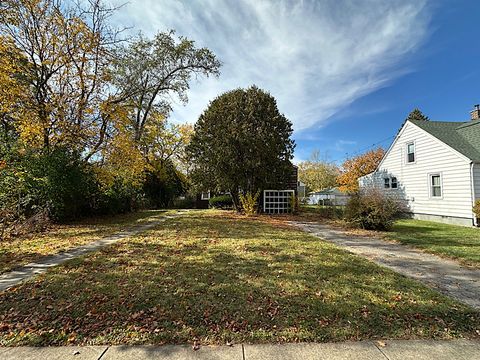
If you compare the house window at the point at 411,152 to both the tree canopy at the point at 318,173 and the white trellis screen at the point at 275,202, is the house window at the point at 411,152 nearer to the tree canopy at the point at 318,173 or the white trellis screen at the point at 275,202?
the white trellis screen at the point at 275,202

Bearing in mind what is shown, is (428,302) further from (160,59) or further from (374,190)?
(160,59)

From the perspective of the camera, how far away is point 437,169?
513 inches

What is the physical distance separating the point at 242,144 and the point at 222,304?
12428mm

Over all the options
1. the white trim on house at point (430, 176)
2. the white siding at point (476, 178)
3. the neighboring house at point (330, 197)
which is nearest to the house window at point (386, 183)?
the white trim on house at point (430, 176)

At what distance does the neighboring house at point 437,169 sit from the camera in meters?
11.4

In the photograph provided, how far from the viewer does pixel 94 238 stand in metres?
7.88

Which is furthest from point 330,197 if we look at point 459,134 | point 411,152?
point 459,134

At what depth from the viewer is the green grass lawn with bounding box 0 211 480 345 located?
2689 mm

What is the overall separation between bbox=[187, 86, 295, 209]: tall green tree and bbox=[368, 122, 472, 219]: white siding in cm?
708

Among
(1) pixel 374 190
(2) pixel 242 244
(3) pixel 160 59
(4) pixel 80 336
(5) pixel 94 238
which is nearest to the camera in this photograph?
(4) pixel 80 336

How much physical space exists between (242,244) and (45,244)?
18.3ft

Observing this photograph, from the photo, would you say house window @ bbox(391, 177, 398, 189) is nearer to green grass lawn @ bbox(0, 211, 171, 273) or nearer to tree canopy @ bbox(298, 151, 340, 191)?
green grass lawn @ bbox(0, 211, 171, 273)

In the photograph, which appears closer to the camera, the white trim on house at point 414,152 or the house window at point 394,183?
the white trim on house at point 414,152

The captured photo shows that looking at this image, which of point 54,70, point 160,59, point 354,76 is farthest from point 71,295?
point 160,59
